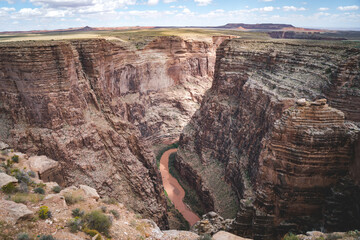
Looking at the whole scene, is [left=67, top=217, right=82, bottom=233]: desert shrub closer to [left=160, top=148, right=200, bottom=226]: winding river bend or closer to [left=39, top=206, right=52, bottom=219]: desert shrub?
[left=39, top=206, right=52, bottom=219]: desert shrub

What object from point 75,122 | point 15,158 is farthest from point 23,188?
point 75,122

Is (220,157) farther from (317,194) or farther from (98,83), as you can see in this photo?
(317,194)

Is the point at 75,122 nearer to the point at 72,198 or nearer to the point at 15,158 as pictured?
the point at 15,158

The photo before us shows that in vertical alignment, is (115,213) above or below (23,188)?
below

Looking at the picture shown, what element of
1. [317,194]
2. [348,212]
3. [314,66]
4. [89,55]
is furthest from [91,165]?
[314,66]

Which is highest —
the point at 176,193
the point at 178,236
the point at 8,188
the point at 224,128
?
the point at 8,188

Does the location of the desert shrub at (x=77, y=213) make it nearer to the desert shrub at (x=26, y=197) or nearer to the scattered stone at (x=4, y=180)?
the desert shrub at (x=26, y=197)

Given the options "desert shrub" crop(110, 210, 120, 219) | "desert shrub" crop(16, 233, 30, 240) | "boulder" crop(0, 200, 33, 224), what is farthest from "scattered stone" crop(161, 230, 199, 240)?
"boulder" crop(0, 200, 33, 224)
